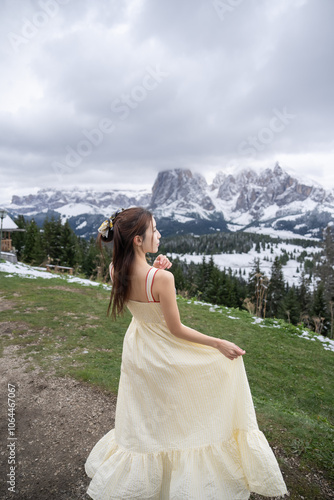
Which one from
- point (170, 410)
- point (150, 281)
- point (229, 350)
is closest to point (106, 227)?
point (150, 281)

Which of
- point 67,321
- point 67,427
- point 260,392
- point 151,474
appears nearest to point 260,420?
point 260,392

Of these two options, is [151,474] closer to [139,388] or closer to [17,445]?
[139,388]

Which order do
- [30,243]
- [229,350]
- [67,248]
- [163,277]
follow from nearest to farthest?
[163,277] < [229,350] < [67,248] < [30,243]

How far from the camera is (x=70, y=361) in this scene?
6.20 metres

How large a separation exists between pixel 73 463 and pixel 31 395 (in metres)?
1.81

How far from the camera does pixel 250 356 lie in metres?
7.76

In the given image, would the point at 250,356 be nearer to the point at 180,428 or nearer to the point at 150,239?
the point at 180,428

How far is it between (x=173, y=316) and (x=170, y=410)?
2.83ft

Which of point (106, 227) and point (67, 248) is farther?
point (67, 248)

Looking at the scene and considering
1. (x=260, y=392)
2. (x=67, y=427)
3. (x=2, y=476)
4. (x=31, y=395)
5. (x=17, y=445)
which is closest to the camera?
(x=2, y=476)

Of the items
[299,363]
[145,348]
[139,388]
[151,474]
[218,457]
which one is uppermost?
[145,348]

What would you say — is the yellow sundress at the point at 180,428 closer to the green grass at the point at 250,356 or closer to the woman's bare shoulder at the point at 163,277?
the woman's bare shoulder at the point at 163,277

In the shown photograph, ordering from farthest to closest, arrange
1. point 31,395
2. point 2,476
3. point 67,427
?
point 31,395 → point 67,427 → point 2,476

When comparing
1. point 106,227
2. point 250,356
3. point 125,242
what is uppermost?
point 106,227
